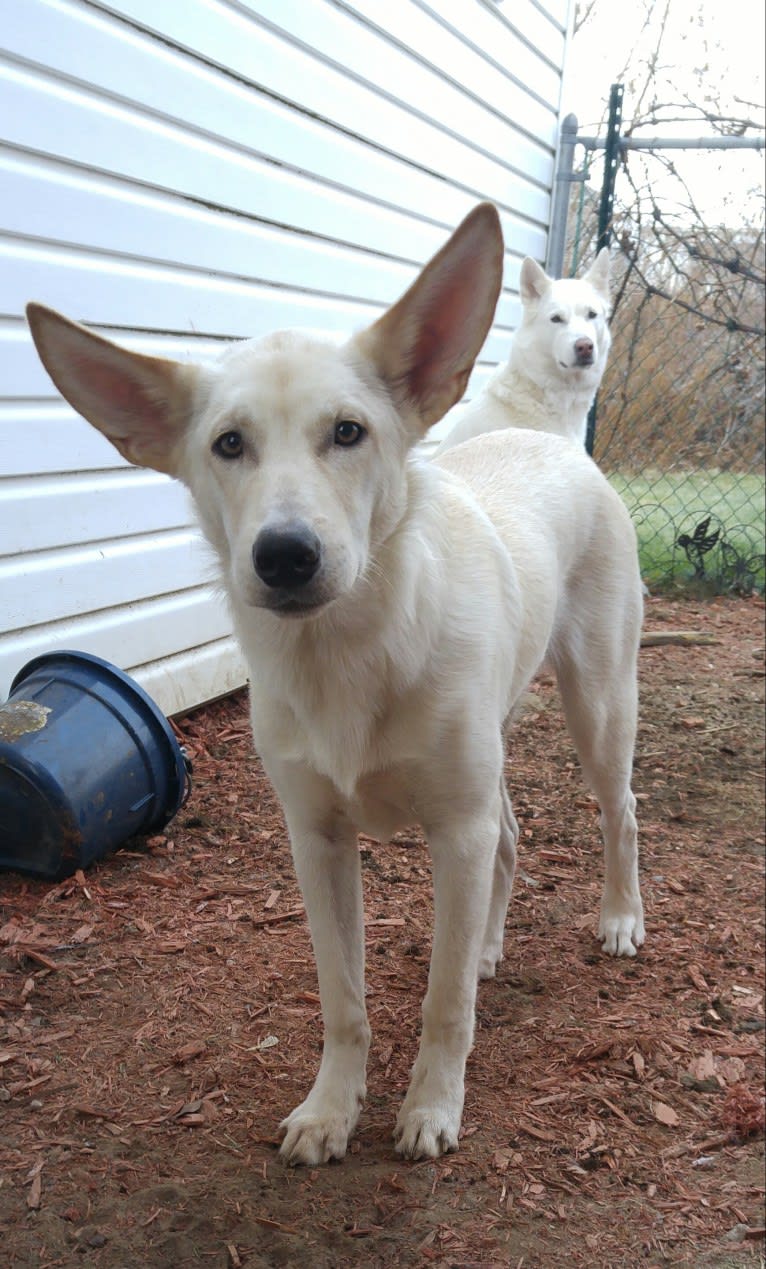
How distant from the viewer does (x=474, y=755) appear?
2332mm

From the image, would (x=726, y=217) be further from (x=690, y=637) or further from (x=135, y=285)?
(x=135, y=285)

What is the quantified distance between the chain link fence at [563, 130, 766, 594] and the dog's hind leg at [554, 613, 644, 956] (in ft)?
17.6

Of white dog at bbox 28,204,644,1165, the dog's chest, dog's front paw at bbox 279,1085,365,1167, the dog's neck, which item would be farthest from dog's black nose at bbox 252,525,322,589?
the dog's neck

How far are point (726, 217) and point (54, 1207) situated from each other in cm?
785

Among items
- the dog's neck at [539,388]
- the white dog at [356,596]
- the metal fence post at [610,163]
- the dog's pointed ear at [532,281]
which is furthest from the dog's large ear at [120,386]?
the metal fence post at [610,163]

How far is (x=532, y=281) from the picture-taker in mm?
7059

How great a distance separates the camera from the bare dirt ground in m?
2.21

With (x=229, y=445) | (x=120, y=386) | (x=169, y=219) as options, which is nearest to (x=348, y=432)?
(x=229, y=445)

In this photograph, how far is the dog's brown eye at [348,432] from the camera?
211cm

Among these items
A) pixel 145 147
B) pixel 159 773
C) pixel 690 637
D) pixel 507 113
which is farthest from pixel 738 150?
pixel 159 773

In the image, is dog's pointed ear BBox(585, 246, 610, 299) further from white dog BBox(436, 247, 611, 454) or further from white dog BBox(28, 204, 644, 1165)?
white dog BBox(28, 204, 644, 1165)

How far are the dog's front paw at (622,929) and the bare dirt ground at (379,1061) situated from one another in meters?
0.05

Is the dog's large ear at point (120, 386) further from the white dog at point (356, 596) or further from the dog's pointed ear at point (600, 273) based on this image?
the dog's pointed ear at point (600, 273)

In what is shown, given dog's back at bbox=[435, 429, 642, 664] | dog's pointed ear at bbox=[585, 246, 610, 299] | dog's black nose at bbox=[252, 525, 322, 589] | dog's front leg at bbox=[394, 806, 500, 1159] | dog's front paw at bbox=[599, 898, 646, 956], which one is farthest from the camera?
dog's pointed ear at bbox=[585, 246, 610, 299]
